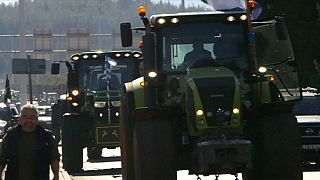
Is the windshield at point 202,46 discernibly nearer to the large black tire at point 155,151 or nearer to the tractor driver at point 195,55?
the tractor driver at point 195,55

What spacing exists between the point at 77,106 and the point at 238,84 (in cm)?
1006

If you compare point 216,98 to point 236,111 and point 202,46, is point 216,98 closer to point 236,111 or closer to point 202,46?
point 236,111

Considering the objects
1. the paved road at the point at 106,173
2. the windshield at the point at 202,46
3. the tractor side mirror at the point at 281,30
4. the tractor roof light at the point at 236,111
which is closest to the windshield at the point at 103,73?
the paved road at the point at 106,173

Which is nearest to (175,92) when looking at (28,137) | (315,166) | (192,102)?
(192,102)

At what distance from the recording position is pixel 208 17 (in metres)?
13.5

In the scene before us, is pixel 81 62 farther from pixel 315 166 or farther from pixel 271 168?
pixel 271 168

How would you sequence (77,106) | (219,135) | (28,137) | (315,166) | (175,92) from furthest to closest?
(77,106) < (315,166) < (175,92) < (219,135) < (28,137)

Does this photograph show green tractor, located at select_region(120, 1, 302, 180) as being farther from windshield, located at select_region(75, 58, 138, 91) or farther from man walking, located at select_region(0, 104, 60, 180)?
windshield, located at select_region(75, 58, 138, 91)

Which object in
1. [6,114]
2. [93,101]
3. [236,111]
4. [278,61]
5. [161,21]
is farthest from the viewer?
[6,114]

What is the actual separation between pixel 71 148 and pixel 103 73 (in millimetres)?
2948

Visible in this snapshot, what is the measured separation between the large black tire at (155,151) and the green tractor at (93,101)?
8.00 m

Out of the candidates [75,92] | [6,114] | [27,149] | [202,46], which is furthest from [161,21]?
[6,114]

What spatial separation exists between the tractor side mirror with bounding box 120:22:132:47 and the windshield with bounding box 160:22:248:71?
2.15ft

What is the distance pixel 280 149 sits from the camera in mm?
12750
